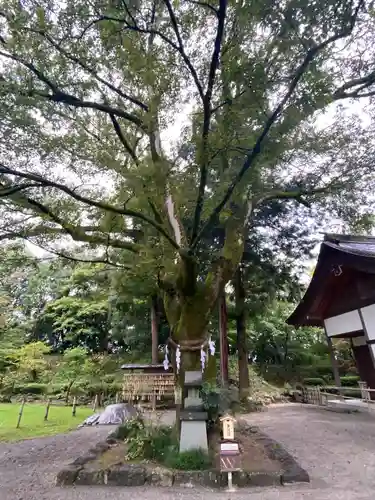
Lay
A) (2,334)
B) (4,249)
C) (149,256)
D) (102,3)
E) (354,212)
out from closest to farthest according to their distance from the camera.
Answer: (102,3) < (149,256) < (4,249) < (354,212) < (2,334)

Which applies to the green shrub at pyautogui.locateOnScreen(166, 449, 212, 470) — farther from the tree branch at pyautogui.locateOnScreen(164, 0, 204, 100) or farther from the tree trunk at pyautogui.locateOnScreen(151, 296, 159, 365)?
the tree trunk at pyautogui.locateOnScreen(151, 296, 159, 365)

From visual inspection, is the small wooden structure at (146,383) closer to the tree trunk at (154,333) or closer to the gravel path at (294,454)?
the tree trunk at (154,333)

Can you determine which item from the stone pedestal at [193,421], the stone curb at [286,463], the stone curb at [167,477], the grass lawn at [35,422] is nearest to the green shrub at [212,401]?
the stone pedestal at [193,421]

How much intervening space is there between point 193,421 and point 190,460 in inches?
19.9

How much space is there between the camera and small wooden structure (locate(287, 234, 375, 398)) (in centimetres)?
796

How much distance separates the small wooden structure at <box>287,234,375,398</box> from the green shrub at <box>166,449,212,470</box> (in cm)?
525

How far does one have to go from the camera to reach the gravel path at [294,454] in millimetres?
3769

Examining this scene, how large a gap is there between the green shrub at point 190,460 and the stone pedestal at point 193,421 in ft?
0.31

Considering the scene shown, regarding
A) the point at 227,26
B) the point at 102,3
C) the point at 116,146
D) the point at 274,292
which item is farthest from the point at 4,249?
the point at 274,292

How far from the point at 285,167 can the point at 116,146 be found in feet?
11.2

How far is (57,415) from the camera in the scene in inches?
430

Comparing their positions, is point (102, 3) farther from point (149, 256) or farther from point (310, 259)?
point (310, 259)

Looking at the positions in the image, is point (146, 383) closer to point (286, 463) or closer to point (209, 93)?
point (286, 463)

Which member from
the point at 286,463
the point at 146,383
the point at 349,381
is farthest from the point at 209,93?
the point at 349,381
